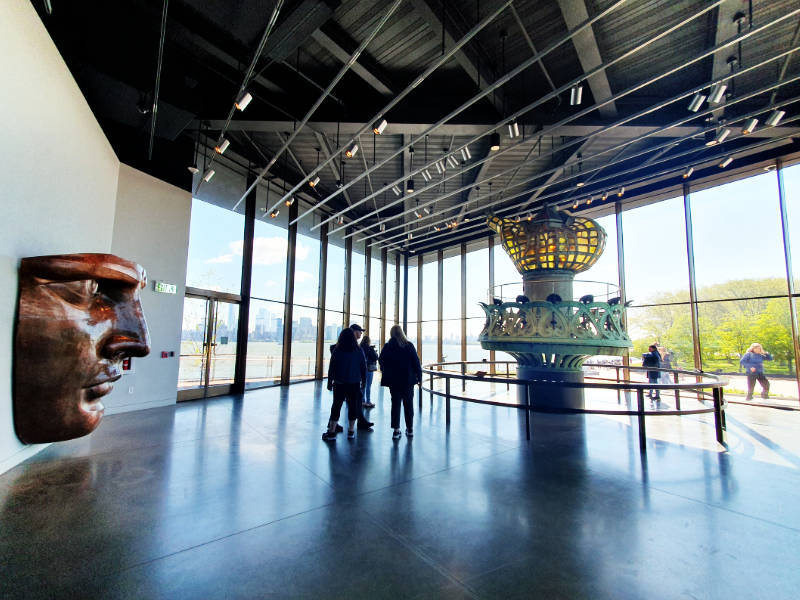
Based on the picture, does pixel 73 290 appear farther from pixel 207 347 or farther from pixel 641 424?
pixel 641 424

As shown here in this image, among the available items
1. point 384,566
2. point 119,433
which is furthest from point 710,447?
point 119,433

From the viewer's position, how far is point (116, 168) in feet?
20.7

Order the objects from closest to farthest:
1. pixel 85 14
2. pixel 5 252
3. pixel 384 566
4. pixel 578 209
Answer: pixel 384 566
pixel 5 252
pixel 85 14
pixel 578 209

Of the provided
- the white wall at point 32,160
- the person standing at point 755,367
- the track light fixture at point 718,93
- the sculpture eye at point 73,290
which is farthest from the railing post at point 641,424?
the person standing at point 755,367

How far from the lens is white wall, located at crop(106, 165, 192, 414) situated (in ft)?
21.7

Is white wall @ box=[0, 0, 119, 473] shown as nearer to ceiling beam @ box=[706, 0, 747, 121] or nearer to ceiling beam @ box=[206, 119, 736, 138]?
ceiling beam @ box=[206, 119, 736, 138]

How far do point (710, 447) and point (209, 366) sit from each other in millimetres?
9813

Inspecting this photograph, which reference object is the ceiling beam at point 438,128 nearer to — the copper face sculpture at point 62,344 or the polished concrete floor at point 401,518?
the copper face sculpture at point 62,344

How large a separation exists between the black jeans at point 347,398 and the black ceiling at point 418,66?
4702 millimetres

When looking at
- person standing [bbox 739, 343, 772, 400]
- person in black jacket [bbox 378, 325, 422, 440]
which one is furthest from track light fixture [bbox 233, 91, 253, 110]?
person standing [bbox 739, 343, 772, 400]

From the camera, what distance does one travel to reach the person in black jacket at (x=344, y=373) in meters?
4.57

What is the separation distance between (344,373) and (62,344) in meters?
2.86

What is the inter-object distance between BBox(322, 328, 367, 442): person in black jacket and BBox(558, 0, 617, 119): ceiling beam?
16.3 ft

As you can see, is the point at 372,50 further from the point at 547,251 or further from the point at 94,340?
the point at 94,340
